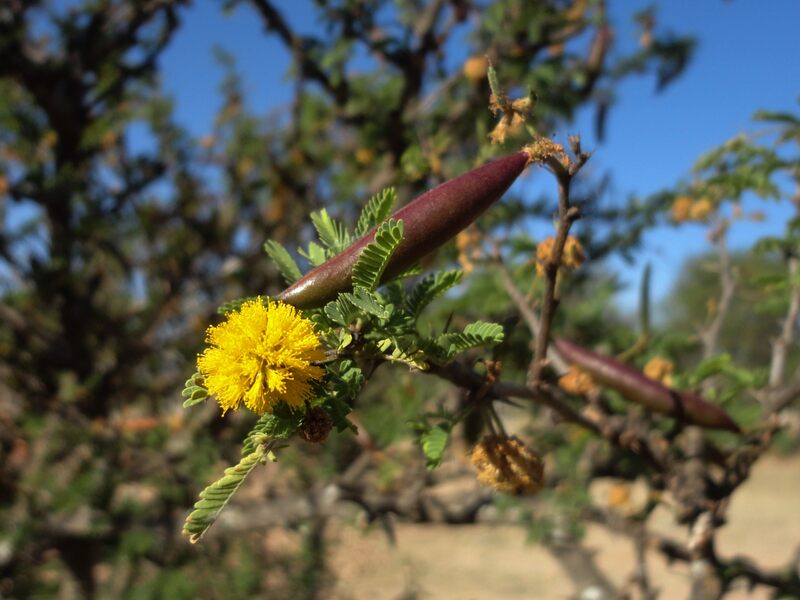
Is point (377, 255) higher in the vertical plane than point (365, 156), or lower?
lower

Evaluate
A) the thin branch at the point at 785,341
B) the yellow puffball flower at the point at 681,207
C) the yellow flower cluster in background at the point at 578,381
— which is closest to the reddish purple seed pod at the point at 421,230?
the yellow flower cluster in background at the point at 578,381

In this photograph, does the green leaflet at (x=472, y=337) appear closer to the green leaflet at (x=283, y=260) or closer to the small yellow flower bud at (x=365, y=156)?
the green leaflet at (x=283, y=260)

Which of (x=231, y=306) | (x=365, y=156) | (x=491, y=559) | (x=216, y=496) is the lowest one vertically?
(x=216, y=496)

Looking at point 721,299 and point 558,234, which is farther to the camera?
point 721,299

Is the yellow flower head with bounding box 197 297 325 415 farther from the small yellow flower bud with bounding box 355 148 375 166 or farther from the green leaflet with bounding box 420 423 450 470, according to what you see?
the small yellow flower bud with bounding box 355 148 375 166

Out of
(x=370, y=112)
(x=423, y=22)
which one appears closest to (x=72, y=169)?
(x=370, y=112)

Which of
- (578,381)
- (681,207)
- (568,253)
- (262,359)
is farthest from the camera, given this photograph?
(681,207)

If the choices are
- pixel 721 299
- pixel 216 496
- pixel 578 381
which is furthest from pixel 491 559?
pixel 216 496

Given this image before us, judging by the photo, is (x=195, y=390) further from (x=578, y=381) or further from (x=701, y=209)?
(x=701, y=209)
